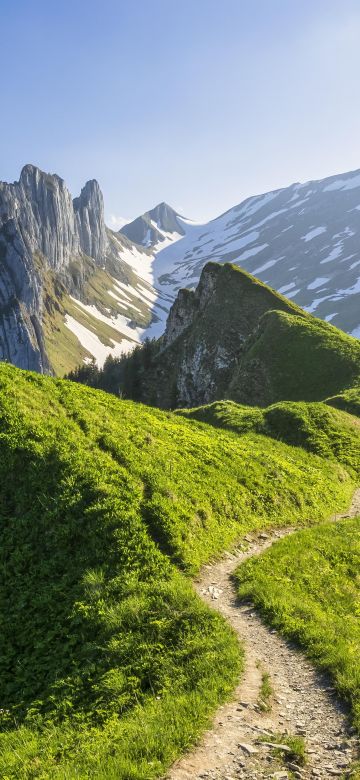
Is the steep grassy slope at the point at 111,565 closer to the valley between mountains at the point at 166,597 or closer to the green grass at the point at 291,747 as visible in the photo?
the valley between mountains at the point at 166,597

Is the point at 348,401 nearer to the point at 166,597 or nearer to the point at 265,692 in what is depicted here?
the point at 166,597

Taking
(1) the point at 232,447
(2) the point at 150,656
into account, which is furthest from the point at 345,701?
(1) the point at 232,447

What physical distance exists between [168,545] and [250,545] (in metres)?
3.91

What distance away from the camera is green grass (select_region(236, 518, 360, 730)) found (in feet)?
36.2

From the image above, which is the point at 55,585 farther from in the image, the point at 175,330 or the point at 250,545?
the point at 175,330

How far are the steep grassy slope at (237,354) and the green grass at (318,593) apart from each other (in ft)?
99.9

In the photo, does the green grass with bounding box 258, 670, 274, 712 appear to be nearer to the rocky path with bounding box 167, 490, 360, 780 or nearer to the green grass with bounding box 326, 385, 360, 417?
the rocky path with bounding box 167, 490, 360, 780

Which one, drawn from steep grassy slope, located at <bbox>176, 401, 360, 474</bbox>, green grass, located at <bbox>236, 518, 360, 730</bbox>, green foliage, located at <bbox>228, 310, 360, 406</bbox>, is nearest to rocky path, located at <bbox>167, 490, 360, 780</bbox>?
green grass, located at <bbox>236, 518, 360, 730</bbox>

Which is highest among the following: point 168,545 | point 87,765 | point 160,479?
point 160,479

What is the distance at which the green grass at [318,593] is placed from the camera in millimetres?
11023

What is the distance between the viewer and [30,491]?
16781 mm

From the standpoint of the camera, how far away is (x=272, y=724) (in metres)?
9.12

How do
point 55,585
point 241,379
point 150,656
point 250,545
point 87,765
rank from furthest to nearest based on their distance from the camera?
point 241,379, point 250,545, point 55,585, point 150,656, point 87,765

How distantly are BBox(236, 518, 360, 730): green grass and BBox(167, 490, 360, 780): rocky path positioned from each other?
38 cm
